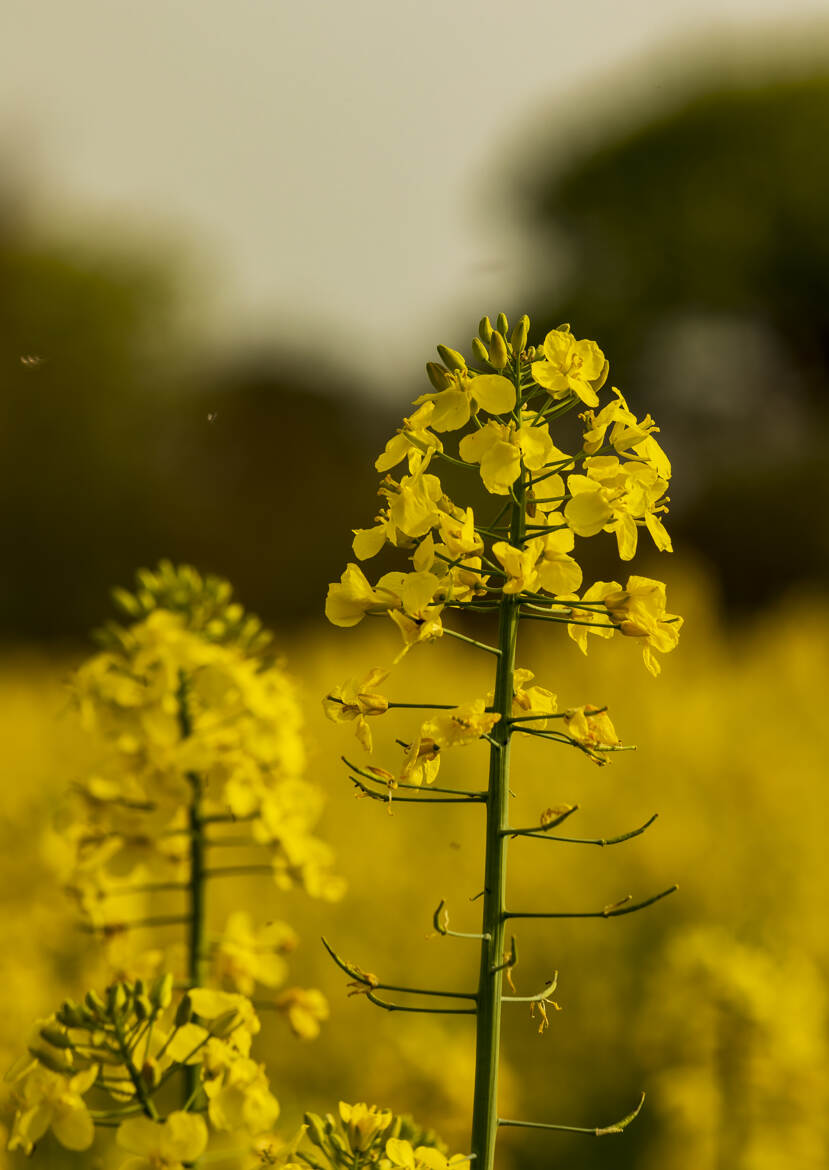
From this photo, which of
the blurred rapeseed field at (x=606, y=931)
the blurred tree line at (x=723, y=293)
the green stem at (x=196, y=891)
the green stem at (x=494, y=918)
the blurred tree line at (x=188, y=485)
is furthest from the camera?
the blurred tree line at (x=188, y=485)

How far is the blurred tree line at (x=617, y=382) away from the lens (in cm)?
1148

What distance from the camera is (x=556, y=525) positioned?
3.60 ft

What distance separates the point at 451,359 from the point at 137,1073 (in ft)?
2.24

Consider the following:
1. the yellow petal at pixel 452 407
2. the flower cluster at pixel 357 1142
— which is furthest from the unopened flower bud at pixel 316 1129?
the yellow petal at pixel 452 407

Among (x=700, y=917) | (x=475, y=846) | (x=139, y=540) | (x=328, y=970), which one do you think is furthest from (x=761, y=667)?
(x=139, y=540)

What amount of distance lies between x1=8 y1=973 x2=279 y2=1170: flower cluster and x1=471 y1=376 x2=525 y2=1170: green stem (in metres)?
0.24

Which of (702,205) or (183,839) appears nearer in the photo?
(183,839)

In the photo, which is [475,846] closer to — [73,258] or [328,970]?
[328,970]

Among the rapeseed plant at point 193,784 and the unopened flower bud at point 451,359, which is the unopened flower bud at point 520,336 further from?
the rapeseed plant at point 193,784

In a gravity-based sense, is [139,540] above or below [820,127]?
below

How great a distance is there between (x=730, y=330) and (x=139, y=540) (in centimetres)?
590

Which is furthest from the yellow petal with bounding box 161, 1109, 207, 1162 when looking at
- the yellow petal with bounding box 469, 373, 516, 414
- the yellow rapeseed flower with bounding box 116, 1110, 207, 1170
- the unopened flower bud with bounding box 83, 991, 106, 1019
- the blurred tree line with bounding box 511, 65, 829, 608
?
the blurred tree line with bounding box 511, 65, 829, 608

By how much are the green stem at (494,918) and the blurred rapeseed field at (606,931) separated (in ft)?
2.63

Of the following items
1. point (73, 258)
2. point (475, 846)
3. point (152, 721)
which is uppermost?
point (73, 258)
